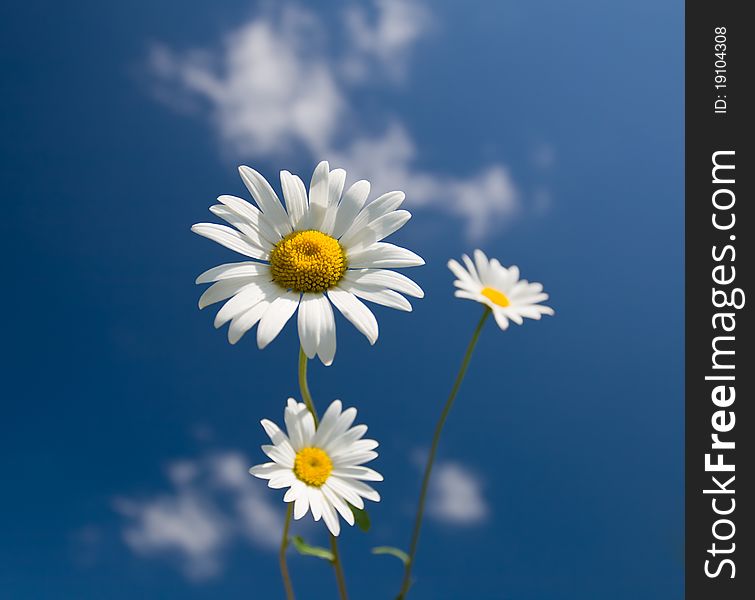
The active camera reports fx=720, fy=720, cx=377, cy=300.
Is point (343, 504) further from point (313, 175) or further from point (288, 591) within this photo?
point (313, 175)

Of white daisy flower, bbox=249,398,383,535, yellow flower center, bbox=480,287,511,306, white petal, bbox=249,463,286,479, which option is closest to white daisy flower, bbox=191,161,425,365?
yellow flower center, bbox=480,287,511,306

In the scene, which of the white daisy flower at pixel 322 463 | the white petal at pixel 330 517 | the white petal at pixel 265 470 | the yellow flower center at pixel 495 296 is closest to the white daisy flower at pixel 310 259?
the yellow flower center at pixel 495 296

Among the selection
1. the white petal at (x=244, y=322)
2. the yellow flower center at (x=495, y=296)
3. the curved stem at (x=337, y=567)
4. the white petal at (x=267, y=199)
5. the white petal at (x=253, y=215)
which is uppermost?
the white petal at (x=267, y=199)

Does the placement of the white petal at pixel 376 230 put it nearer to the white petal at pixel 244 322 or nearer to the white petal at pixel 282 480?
the white petal at pixel 244 322

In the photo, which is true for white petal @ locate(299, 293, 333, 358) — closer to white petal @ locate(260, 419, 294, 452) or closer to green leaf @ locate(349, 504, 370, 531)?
white petal @ locate(260, 419, 294, 452)
